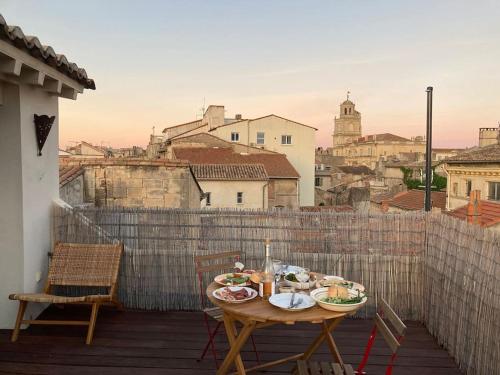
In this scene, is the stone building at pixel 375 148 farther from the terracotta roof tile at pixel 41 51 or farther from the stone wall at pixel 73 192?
the terracotta roof tile at pixel 41 51

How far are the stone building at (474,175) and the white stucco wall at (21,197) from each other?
77.0 feet

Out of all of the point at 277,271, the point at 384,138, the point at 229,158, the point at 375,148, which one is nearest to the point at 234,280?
the point at 277,271

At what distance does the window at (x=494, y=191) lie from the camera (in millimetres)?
23234

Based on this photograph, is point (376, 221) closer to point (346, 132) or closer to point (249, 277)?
point (249, 277)

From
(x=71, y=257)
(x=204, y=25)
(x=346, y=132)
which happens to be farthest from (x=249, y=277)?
(x=346, y=132)

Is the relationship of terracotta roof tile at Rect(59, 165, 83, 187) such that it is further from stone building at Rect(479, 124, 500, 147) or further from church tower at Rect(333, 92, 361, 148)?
church tower at Rect(333, 92, 361, 148)

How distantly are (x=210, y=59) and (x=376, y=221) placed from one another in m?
18.6

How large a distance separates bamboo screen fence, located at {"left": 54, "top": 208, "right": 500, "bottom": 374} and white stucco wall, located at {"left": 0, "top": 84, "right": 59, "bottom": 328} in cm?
52

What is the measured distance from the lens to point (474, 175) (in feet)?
80.3

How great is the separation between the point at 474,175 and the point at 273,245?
22.9 metres

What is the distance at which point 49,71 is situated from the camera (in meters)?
4.32

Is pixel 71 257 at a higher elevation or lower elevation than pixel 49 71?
lower

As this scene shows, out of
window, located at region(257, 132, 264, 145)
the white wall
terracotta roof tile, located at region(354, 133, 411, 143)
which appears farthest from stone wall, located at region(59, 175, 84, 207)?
terracotta roof tile, located at region(354, 133, 411, 143)

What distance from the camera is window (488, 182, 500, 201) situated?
23.2 m
